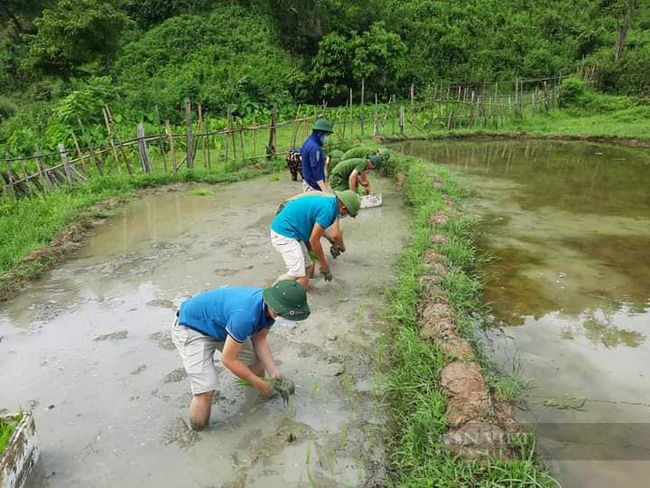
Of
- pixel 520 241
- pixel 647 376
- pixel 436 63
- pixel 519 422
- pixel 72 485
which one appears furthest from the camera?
pixel 436 63

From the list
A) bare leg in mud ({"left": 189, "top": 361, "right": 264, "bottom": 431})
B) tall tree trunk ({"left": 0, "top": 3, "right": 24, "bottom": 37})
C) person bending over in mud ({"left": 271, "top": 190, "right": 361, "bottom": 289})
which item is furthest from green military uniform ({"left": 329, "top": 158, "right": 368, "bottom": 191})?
tall tree trunk ({"left": 0, "top": 3, "right": 24, "bottom": 37})

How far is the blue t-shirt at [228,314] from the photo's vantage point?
9.87 ft

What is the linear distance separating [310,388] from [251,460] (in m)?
0.80

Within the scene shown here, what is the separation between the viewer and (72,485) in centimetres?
297

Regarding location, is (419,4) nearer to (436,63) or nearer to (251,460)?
(436,63)

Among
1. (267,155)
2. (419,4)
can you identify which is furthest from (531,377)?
(419,4)

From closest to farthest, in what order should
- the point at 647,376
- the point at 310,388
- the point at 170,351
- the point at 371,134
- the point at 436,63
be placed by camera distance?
the point at 310,388
the point at 647,376
the point at 170,351
the point at 371,134
the point at 436,63

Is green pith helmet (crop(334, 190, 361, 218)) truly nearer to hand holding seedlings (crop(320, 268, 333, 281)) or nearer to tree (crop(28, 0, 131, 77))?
hand holding seedlings (crop(320, 268, 333, 281))

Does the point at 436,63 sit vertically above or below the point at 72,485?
above

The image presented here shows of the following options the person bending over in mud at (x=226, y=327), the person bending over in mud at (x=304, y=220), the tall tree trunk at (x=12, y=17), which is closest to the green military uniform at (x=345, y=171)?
the person bending over in mud at (x=304, y=220)

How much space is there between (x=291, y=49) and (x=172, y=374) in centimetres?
2152

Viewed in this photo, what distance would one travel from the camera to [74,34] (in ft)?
61.2

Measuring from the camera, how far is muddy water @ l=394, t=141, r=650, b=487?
11.2 feet

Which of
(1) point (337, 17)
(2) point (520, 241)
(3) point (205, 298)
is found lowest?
(2) point (520, 241)
